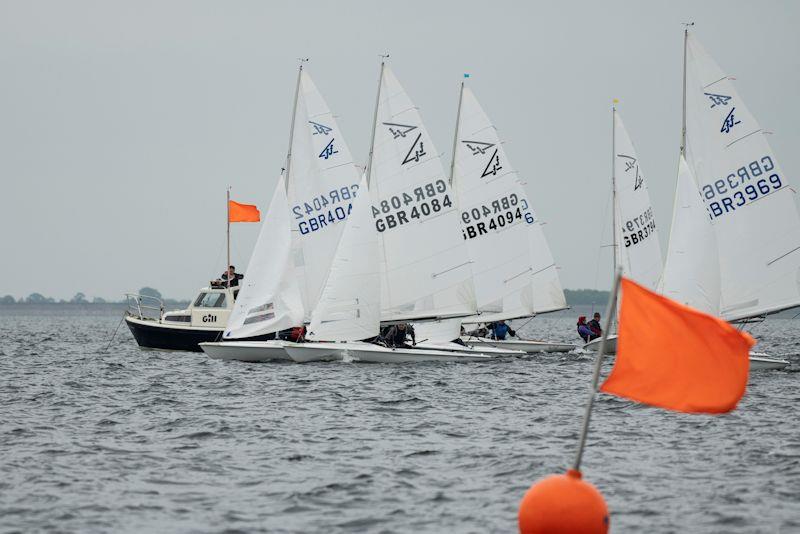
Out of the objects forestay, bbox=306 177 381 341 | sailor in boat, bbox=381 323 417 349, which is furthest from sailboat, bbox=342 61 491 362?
forestay, bbox=306 177 381 341

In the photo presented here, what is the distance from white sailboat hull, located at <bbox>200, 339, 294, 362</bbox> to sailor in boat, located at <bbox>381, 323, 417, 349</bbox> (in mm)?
2733

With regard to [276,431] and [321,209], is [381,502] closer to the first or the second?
[276,431]

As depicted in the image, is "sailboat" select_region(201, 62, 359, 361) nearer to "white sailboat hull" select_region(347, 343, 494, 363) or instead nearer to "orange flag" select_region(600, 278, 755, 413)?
"white sailboat hull" select_region(347, 343, 494, 363)

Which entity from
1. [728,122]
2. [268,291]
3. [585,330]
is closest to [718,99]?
[728,122]

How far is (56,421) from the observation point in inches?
778

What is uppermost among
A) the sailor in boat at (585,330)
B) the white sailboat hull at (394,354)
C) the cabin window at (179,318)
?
the cabin window at (179,318)

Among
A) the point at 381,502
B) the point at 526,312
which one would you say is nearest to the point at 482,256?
the point at 526,312

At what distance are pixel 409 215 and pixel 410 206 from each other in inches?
9.1

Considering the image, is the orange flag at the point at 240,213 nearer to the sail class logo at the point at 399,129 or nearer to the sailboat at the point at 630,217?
the sail class logo at the point at 399,129

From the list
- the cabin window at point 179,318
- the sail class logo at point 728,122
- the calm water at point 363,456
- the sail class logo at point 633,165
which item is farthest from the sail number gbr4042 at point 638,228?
the cabin window at point 179,318

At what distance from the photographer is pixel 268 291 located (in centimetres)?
3188

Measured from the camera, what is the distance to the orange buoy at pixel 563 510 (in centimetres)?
1026

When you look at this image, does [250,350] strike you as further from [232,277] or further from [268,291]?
[232,277]

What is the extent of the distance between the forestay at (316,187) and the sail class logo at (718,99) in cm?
919
